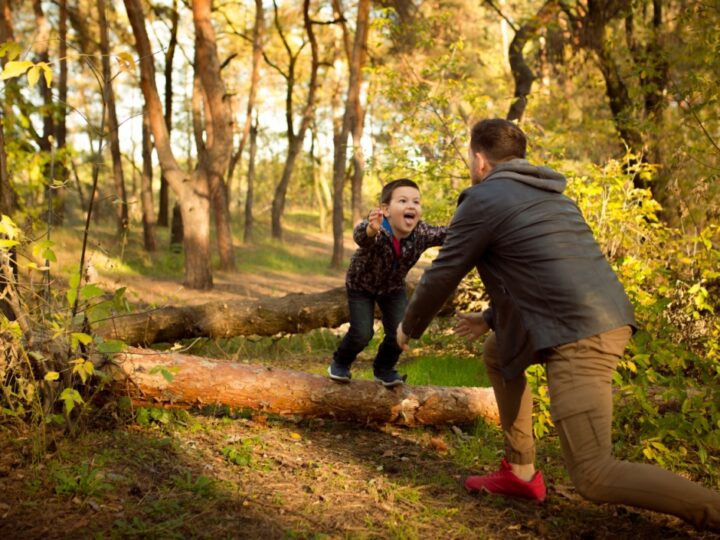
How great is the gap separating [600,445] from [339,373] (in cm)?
237

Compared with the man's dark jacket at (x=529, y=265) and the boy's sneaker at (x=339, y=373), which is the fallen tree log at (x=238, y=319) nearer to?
the boy's sneaker at (x=339, y=373)

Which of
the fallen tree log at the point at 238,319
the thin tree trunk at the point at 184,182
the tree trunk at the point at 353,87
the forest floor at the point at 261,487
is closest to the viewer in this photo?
the forest floor at the point at 261,487

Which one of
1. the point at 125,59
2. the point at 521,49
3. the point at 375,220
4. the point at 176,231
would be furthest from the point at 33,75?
the point at 176,231

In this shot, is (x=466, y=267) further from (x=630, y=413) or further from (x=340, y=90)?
(x=340, y=90)

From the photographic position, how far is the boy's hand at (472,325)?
3738mm

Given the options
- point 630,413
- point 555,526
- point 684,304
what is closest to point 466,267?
point 555,526

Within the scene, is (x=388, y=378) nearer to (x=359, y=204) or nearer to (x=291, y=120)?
(x=359, y=204)

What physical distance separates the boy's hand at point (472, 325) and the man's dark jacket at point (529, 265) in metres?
0.29

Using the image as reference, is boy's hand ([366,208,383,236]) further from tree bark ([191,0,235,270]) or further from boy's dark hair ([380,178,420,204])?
tree bark ([191,0,235,270])

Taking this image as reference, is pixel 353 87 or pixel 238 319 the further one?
pixel 353 87

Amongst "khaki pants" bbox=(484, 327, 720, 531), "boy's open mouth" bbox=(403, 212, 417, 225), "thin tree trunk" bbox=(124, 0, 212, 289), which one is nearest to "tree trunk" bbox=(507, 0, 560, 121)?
"thin tree trunk" bbox=(124, 0, 212, 289)

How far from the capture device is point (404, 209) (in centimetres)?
475

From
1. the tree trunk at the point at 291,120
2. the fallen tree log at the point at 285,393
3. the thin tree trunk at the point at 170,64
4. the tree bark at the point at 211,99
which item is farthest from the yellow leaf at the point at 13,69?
the tree trunk at the point at 291,120

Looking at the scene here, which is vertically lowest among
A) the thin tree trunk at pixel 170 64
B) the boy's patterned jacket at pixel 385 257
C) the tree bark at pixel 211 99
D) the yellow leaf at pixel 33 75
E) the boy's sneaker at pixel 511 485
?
the boy's sneaker at pixel 511 485
